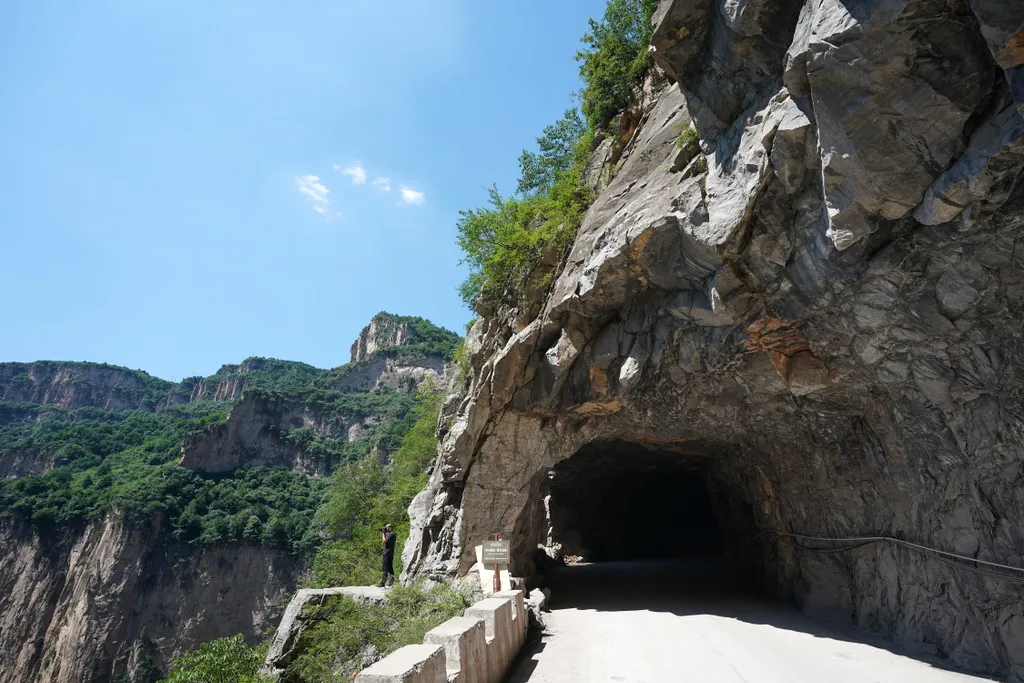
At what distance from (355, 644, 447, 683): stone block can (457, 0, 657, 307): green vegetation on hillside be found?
9814 mm

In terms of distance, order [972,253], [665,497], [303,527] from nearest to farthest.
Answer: [972,253] < [665,497] < [303,527]

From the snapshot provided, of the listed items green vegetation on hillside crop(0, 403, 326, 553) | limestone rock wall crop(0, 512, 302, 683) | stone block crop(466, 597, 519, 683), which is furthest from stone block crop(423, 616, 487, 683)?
green vegetation on hillside crop(0, 403, 326, 553)

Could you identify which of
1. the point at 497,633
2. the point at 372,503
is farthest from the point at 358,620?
the point at 372,503

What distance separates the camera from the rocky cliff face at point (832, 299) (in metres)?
5.39

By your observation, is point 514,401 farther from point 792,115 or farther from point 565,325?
point 792,115

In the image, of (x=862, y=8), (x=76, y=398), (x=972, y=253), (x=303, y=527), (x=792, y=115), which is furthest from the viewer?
(x=76, y=398)

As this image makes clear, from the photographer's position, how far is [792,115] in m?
6.51

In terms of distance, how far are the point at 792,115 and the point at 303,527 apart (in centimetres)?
6581

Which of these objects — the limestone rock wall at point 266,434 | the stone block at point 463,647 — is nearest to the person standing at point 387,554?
the stone block at point 463,647

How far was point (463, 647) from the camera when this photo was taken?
5.06 metres

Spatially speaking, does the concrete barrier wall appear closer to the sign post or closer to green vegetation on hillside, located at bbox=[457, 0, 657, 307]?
the sign post

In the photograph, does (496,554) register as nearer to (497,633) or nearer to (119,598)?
(497,633)

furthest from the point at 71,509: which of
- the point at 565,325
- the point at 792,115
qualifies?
the point at 792,115

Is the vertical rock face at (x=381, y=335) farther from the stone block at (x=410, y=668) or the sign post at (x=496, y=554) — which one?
the stone block at (x=410, y=668)
